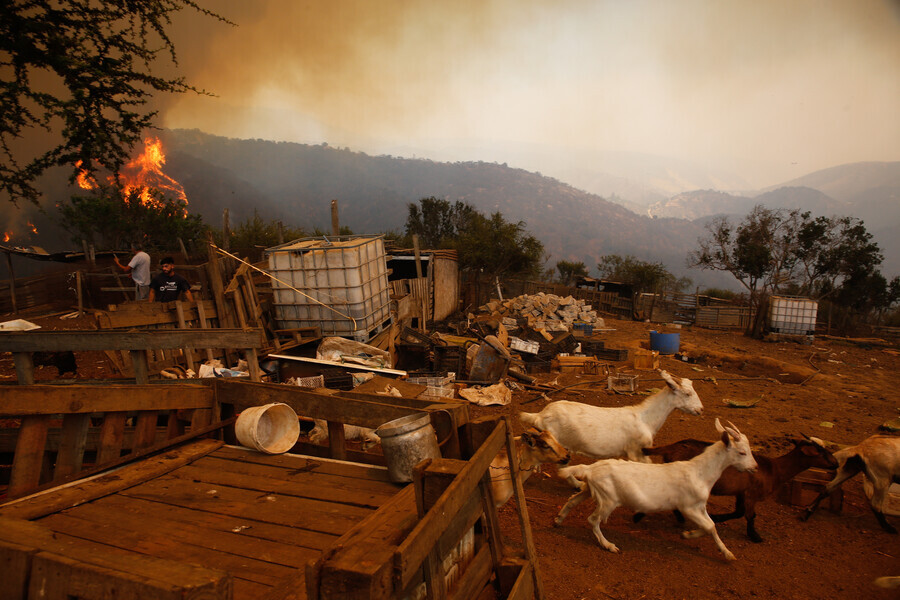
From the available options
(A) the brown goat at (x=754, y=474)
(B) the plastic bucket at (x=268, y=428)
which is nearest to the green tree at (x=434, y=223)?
(A) the brown goat at (x=754, y=474)

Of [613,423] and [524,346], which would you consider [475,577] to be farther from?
[524,346]

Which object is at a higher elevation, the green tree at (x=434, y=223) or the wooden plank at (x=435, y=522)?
the green tree at (x=434, y=223)

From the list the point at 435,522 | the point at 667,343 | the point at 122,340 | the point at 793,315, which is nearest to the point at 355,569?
the point at 435,522

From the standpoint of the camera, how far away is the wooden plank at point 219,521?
2330mm

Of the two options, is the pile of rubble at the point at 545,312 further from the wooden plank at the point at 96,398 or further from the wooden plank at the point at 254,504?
the wooden plank at the point at 254,504

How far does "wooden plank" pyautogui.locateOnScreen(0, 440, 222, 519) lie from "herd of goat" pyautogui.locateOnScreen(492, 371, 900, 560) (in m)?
2.70

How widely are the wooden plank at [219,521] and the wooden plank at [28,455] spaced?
548mm

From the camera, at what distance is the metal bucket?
2564 millimetres

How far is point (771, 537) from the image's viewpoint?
476 cm

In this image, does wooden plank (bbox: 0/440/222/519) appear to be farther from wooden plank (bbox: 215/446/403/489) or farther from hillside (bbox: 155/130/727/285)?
hillside (bbox: 155/130/727/285)

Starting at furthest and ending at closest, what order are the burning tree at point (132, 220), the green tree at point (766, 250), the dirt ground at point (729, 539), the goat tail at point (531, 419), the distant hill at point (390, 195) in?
1. the distant hill at point (390, 195)
2. the burning tree at point (132, 220)
3. the green tree at point (766, 250)
4. the goat tail at point (531, 419)
5. the dirt ground at point (729, 539)

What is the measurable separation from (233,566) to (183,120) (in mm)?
170343

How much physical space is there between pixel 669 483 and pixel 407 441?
10.8 feet

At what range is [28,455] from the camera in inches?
109
